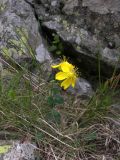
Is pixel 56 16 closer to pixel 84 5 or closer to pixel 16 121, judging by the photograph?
pixel 84 5

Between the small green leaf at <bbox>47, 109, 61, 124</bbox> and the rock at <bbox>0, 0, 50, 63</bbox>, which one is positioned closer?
the small green leaf at <bbox>47, 109, 61, 124</bbox>

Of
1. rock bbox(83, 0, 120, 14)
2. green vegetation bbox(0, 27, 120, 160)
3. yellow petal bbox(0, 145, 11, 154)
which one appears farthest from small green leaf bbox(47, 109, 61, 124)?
rock bbox(83, 0, 120, 14)

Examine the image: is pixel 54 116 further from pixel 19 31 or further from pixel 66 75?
pixel 19 31

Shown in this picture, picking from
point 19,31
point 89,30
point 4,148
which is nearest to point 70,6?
point 89,30

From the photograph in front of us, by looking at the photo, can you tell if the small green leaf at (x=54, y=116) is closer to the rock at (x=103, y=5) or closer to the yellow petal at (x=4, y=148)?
the yellow petal at (x=4, y=148)

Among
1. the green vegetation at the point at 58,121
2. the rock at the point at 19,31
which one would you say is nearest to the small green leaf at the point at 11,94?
the green vegetation at the point at 58,121

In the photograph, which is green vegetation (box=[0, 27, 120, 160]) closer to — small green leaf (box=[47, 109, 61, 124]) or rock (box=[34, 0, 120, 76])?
small green leaf (box=[47, 109, 61, 124])
